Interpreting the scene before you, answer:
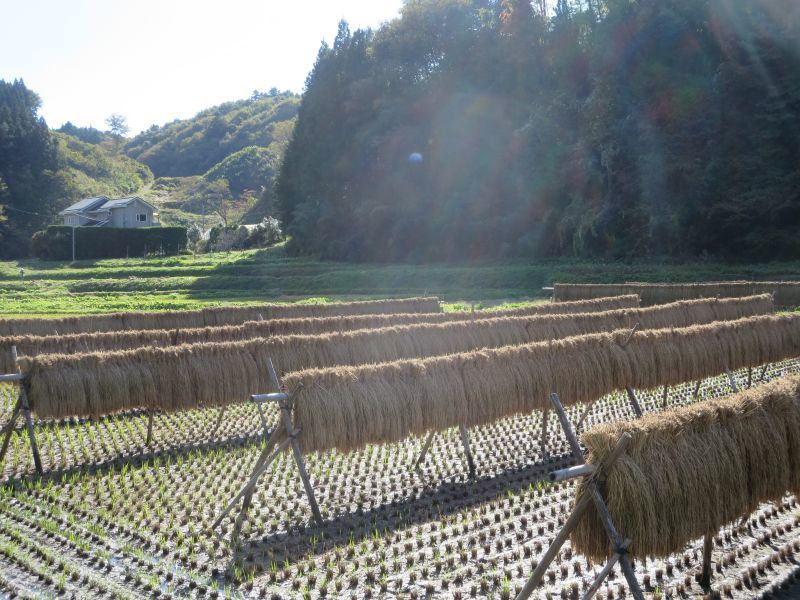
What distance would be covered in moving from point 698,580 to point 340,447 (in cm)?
368

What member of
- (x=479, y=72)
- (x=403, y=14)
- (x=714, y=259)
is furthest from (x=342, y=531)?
(x=403, y=14)

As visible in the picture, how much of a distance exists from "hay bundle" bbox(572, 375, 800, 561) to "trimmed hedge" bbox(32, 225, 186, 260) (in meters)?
55.4

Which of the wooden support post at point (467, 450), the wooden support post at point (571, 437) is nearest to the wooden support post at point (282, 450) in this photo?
the wooden support post at point (467, 450)

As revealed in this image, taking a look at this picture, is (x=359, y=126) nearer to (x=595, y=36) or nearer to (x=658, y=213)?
(x=595, y=36)

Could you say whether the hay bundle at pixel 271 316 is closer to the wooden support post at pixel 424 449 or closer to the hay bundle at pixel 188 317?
the hay bundle at pixel 188 317

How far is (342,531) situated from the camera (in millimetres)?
7125

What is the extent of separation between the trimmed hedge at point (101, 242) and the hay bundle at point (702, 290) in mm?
41991

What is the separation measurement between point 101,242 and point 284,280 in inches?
930

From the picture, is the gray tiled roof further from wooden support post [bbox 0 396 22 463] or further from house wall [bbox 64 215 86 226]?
wooden support post [bbox 0 396 22 463]

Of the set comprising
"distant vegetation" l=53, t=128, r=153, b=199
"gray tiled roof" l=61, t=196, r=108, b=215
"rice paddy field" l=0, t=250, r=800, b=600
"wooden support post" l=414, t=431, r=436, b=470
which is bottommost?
"rice paddy field" l=0, t=250, r=800, b=600

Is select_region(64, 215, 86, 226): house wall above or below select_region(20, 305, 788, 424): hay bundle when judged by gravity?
above

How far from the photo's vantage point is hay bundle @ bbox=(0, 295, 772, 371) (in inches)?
488

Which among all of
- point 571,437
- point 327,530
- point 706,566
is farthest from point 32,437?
point 706,566

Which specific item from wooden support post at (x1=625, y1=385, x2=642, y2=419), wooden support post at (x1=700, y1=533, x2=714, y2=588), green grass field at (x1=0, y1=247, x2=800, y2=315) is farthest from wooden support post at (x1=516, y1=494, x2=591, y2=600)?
green grass field at (x1=0, y1=247, x2=800, y2=315)
